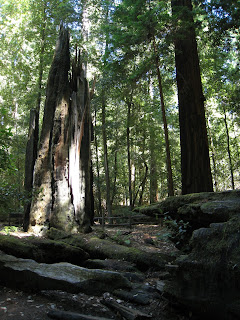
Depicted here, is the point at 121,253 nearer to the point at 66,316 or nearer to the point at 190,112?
the point at 66,316

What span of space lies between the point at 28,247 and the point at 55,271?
135 cm

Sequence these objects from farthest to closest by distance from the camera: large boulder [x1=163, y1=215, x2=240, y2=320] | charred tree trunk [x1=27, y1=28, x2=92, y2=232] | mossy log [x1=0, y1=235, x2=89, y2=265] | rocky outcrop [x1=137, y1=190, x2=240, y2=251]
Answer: charred tree trunk [x1=27, y1=28, x2=92, y2=232], mossy log [x1=0, y1=235, x2=89, y2=265], rocky outcrop [x1=137, y1=190, x2=240, y2=251], large boulder [x1=163, y1=215, x2=240, y2=320]

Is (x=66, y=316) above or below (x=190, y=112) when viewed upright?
below

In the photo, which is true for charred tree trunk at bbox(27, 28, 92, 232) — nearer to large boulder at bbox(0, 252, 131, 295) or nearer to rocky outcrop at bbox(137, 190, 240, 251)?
large boulder at bbox(0, 252, 131, 295)

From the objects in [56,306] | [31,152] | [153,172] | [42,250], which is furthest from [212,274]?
[153,172]

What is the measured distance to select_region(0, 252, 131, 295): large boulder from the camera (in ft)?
14.5

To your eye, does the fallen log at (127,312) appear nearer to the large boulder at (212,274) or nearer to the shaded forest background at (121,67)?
the large boulder at (212,274)

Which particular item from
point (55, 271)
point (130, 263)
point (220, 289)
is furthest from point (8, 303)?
point (220, 289)

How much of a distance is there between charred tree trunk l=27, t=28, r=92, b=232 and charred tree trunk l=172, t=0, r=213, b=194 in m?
3.81

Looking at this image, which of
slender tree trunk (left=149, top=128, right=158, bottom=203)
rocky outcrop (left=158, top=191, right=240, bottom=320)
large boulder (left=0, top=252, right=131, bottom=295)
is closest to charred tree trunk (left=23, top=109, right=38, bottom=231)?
large boulder (left=0, top=252, right=131, bottom=295)

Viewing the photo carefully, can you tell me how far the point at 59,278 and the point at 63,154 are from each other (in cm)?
563

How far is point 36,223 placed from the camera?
896cm

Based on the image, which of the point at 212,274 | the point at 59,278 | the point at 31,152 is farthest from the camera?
the point at 31,152

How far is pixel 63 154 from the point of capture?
9.59 metres
